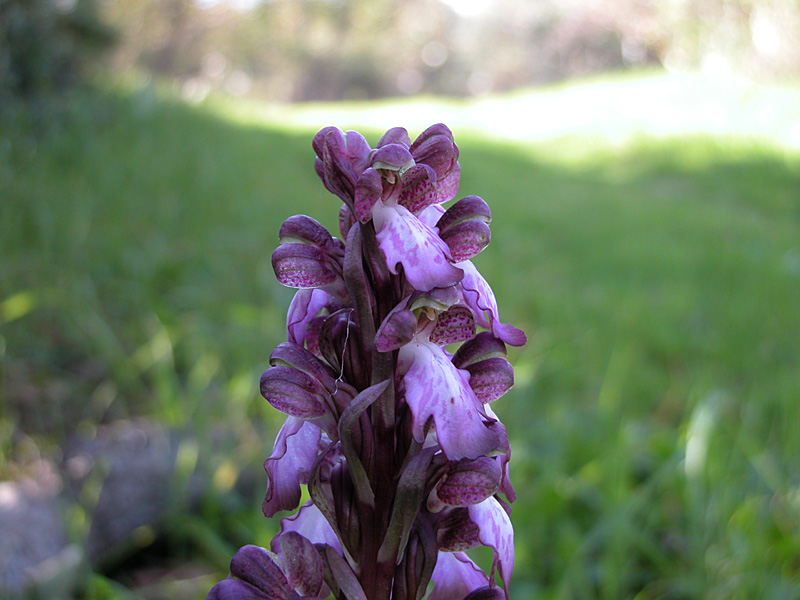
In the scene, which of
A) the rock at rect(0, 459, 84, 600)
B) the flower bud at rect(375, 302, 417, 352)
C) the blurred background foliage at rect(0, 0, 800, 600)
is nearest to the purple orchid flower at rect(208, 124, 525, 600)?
the flower bud at rect(375, 302, 417, 352)

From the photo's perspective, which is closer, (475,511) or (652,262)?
(475,511)

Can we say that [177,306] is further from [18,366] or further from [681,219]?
[681,219]

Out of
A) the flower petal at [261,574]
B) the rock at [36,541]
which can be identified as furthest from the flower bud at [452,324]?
the rock at [36,541]

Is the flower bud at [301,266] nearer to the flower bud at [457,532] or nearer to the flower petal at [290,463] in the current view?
the flower petal at [290,463]

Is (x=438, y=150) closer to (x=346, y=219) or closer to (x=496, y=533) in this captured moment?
(x=346, y=219)

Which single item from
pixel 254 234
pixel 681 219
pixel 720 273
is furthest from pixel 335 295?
pixel 681 219

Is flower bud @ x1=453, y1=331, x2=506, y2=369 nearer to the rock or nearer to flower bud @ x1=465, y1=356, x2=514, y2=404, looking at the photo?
flower bud @ x1=465, y1=356, x2=514, y2=404
